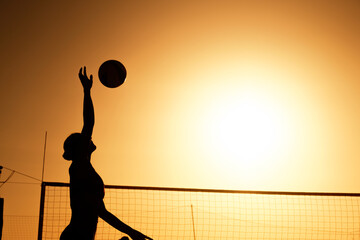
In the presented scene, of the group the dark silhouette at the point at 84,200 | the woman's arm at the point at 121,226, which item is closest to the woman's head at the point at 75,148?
the dark silhouette at the point at 84,200

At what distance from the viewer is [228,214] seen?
30.8ft

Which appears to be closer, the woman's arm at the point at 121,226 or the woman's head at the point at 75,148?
the woman's arm at the point at 121,226

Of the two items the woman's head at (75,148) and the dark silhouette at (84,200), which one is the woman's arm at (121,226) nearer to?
the dark silhouette at (84,200)

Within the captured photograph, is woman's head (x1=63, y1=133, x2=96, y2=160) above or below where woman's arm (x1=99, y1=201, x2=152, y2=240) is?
above

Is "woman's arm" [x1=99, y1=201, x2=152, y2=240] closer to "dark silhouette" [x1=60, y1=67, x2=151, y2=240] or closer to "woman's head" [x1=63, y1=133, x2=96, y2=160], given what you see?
"dark silhouette" [x1=60, y1=67, x2=151, y2=240]

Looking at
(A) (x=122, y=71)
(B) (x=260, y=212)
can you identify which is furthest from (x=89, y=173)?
(B) (x=260, y=212)

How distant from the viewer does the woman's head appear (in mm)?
2719

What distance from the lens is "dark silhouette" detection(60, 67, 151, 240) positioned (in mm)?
2477

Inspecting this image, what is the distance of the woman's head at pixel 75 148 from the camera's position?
2.72 meters

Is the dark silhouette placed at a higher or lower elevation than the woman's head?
lower

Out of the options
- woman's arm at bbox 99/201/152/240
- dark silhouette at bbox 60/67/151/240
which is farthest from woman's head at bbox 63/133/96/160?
woman's arm at bbox 99/201/152/240

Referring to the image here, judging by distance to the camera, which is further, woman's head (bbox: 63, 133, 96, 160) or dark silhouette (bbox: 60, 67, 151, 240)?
woman's head (bbox: 63, 133, 96, 160)

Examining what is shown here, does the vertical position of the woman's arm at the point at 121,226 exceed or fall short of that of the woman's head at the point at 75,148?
it falls short

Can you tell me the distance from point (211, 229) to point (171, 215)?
1002mm
